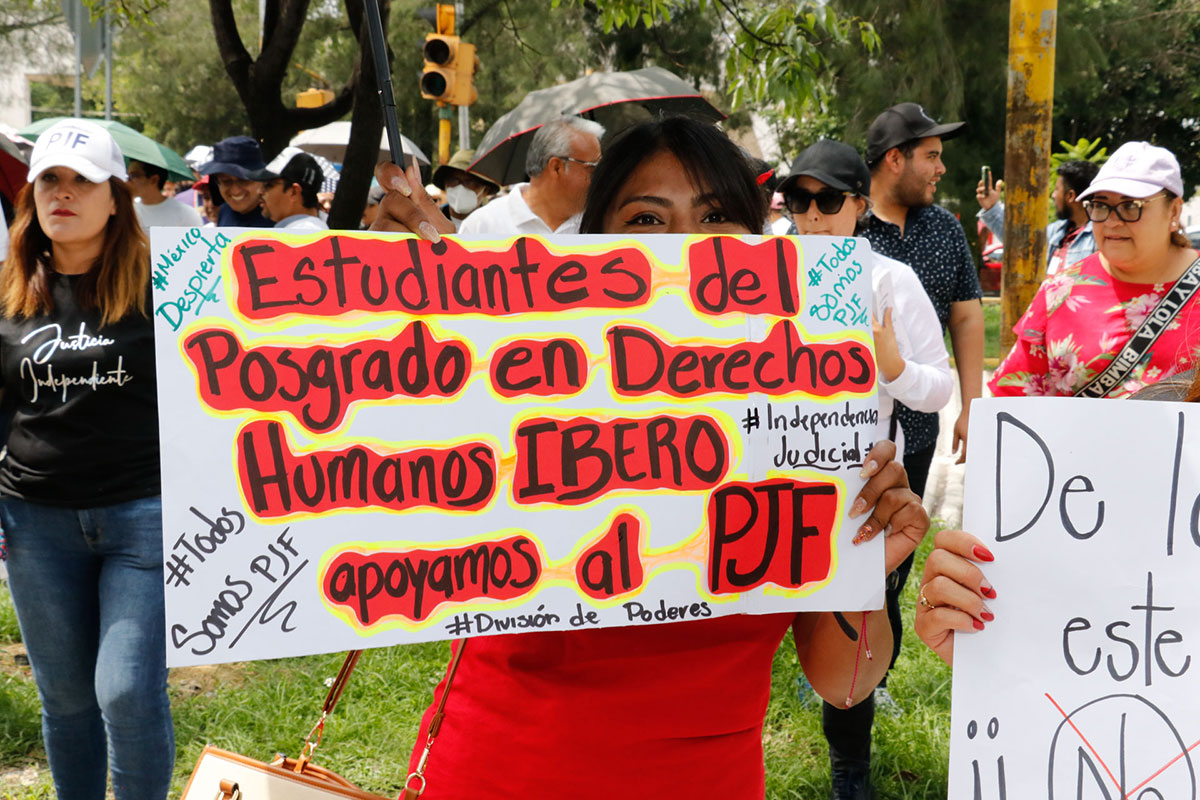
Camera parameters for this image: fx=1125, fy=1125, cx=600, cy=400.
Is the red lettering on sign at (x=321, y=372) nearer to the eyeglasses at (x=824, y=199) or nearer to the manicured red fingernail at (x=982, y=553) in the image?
the manicured red fingernail at (x=982, y=553)

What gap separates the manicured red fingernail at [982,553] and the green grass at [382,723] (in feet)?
7.38

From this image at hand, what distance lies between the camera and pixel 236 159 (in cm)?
552

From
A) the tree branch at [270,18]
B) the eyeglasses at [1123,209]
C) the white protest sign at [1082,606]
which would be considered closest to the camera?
the white protest sign at [1082,606]

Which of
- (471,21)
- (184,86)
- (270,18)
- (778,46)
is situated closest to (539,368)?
(778,46)

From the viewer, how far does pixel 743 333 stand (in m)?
1.61

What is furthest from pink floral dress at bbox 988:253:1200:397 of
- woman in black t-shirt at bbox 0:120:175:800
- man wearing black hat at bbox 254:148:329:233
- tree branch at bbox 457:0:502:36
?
tree branch at bbox 457:0:502:36

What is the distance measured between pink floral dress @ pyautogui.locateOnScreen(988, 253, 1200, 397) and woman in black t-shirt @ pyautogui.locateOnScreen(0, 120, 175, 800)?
254 cm

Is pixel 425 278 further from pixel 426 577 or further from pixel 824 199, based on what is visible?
pixel 824 199

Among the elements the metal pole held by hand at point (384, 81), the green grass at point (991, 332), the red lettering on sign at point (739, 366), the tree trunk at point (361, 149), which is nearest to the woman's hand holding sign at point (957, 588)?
the red lettering on sign at point (739, 366)

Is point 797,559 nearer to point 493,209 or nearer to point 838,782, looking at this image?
point 838,782

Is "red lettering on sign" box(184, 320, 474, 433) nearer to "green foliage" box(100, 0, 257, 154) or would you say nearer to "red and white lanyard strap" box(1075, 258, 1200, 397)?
"red and white lanyard strap" box(1075, 258, 1200, 397)

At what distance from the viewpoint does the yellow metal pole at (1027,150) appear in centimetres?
448

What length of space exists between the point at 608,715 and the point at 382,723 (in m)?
2.56

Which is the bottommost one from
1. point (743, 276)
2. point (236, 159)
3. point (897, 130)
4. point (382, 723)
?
point (382, 723)
